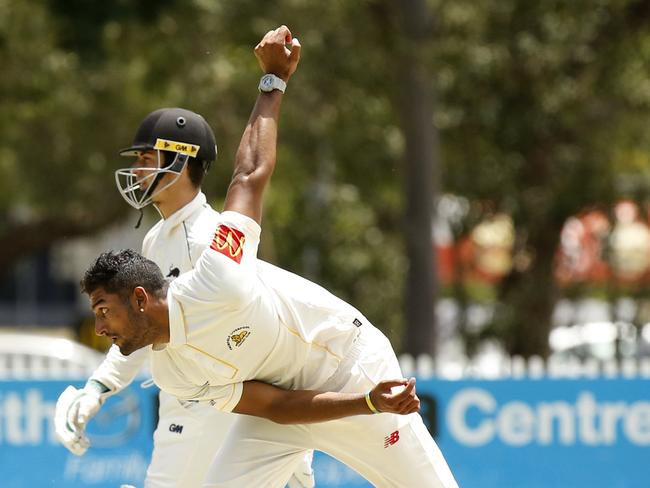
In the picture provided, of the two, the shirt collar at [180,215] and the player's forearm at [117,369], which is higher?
the shirt collar at [180,215]

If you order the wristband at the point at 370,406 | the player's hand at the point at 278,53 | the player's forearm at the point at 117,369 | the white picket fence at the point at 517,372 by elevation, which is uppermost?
the white picket fence at the point at 517,372

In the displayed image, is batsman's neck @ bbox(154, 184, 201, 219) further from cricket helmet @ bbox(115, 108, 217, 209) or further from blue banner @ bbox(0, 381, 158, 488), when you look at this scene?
blue banner @ bbox(0, 381, 158, 488)

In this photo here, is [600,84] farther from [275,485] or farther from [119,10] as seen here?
[275,485]

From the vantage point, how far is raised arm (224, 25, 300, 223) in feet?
15.3

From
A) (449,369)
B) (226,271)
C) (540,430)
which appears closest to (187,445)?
(226,271)

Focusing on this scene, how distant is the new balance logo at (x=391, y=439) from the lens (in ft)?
15.9

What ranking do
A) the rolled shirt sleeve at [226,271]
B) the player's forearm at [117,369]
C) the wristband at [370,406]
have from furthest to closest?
the player's forearm at [117,369], the wristband at [370,406], the rolled shirt sleeve at [226,271]

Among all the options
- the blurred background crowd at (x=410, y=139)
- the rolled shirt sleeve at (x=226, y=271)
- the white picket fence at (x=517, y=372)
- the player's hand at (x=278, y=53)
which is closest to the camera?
the rolled shirt sleeve at (x=226, y=271)

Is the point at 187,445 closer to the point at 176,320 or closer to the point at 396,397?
the point at 176,320

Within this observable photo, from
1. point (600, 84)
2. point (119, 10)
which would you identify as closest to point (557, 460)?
point (119, 10)

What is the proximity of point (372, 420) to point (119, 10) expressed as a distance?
29.8 ft

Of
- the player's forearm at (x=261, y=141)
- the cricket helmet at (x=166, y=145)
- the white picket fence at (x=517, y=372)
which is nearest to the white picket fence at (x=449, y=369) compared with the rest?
the white picket fence at (x=517, y=372)

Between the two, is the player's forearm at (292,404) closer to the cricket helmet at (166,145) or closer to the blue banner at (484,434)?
the cricket helmet at (166,145)

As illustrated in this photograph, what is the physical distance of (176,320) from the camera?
4457mm
